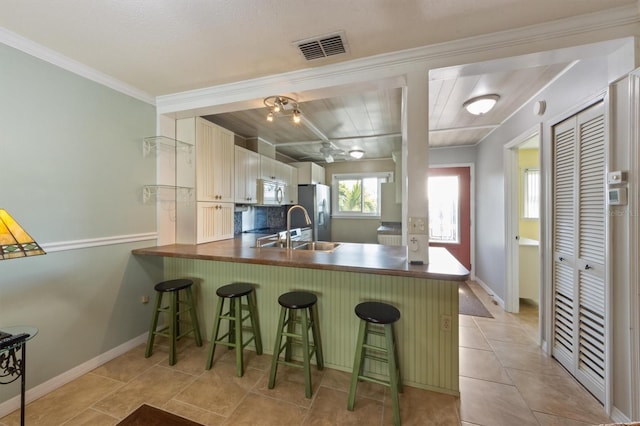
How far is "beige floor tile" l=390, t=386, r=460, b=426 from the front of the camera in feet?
5.01

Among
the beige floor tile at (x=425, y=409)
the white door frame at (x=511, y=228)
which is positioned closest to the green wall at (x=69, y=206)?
the beige floor tile at (x=425, y=409)

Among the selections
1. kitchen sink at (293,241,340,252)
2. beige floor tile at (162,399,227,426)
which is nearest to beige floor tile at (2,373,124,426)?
beige floor tile at (162,399,227,426)

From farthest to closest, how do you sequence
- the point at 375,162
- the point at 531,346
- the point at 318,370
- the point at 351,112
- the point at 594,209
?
the point at 375,162 < the point at 351,112 < the point at 531,346 < the point at 318,370 < the point at 594,209

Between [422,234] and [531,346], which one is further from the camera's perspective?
[531,346]

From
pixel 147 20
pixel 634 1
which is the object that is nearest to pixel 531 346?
pixel 634 1

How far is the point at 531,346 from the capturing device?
2.37 meters

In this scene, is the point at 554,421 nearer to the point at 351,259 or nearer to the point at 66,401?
the point at 351,259

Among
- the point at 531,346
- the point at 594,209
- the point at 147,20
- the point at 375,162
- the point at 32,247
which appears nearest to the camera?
the point at 32,247

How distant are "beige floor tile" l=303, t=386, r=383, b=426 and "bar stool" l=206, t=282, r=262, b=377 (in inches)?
26.8

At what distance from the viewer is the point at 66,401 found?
169 cm

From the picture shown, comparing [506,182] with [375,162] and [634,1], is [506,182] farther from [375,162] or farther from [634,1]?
[375,162]

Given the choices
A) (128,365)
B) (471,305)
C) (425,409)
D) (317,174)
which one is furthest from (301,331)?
(317,174)

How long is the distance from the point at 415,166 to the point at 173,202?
97.8 inches

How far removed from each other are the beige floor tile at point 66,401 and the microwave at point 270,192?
251 cm
